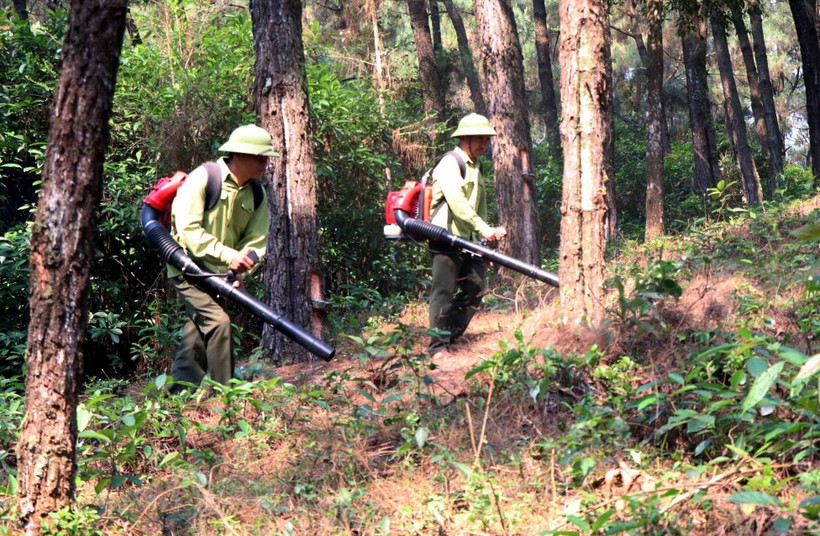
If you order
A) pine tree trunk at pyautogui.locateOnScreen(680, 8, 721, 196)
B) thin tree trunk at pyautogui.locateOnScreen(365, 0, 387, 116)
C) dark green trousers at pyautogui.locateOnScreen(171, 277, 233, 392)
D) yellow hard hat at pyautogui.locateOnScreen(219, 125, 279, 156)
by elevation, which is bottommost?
dark green trousers at pyautogui.locateOnScreen(171, 277, 233, 392)

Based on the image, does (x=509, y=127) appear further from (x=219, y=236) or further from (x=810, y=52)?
(x=219, y=236)

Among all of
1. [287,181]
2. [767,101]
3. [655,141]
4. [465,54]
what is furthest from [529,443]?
[465,54]

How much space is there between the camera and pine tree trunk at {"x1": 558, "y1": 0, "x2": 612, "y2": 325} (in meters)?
5.64

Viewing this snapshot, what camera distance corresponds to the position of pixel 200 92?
9.80 m

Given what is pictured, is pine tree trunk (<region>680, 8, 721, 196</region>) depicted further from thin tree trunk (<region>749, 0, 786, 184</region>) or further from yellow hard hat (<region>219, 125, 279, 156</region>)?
yellow hard hat (<region>219, 125, 279, 156</region>)

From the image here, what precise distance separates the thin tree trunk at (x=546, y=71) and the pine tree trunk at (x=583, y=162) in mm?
17317

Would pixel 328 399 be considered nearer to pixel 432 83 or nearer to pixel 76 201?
pixel 76 201

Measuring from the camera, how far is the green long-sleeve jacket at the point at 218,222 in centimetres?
574

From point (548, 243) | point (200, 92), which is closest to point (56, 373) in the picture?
point (200, 92)

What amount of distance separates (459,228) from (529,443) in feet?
9.55

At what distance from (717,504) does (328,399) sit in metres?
2.74

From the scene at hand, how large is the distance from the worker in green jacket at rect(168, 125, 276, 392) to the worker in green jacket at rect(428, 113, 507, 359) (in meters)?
1.61

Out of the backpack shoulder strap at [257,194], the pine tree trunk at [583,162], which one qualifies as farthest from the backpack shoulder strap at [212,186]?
the pine tree trunk at [583,162]

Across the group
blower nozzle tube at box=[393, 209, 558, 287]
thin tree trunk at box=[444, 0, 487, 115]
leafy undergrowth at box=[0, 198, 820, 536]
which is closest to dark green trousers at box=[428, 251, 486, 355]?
blower nozzle tube at box=[393, 209, 558, 287]
